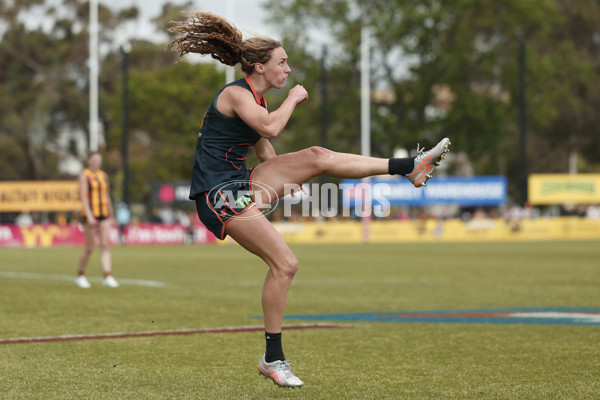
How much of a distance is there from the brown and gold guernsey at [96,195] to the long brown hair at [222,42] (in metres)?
8.43

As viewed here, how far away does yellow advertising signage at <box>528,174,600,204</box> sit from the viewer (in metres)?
46.8

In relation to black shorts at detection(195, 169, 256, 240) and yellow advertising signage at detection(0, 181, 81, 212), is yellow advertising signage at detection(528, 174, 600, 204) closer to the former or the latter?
yellow advertising signage at detection(0, 181, 81, 212)

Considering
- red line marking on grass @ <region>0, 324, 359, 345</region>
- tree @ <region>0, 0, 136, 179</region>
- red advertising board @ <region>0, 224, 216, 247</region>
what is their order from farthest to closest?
tree @ <region>0, 0, 136, 179</region> → red advertising board @ <region>0, 224, 216, 247</region> → red line marking on grass @ <region>0, 324, 359, 345</region>

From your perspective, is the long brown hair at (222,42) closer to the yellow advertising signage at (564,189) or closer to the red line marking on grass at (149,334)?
the red line marking on grass at (149,334)

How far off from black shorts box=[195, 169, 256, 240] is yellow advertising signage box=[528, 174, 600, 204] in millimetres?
42839

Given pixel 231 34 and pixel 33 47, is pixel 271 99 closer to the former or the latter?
pixel 33 47

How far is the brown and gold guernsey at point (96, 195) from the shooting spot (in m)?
14.2

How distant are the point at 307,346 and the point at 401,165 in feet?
7.58

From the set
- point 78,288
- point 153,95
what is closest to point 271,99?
point 153,95

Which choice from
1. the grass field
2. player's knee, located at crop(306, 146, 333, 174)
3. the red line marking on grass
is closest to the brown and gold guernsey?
the grass field

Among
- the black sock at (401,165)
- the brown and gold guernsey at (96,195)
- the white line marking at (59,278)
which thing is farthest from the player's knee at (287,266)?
the white line marking at (59,278)

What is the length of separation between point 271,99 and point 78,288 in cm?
4690

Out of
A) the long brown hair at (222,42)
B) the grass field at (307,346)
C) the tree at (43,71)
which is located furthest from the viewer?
the tree at (43,71)

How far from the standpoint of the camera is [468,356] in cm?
705
